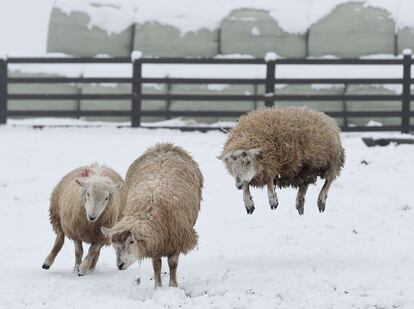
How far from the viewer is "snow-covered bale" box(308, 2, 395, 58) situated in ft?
60.4

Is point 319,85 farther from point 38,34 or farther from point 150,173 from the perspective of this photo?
point 38,34

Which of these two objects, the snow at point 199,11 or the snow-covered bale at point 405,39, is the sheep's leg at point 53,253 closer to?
the snow at point 199,11

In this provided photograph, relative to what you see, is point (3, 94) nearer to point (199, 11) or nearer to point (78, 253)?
point (199, 11)

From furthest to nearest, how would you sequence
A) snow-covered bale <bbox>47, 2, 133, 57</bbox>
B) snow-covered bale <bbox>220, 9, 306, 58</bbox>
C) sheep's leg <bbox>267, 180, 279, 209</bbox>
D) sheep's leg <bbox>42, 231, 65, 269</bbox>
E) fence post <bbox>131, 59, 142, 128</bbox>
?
1. snow-covered bale <bbox>47, 2, 133, 57</bbox>
2. snow-covered bale <bbox>220, 9, 306, 58</bbox>
3. fence post <bbox>131, 59, 142, 128</bbox>
4. sheep's leg <bbox>42, 231, 65, 269</bbox>
5. sheep's leg <bbox>267, 180, 279, 209</bbox>

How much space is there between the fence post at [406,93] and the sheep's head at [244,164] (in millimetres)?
8739

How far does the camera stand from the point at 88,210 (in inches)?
314

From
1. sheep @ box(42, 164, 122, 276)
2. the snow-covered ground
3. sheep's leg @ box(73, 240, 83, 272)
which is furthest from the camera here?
sheep's leg @ box(73, 240, 83, 272)

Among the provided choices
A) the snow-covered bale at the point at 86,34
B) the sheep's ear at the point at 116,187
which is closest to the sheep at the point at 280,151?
the sheep's ear at the point at 116,187

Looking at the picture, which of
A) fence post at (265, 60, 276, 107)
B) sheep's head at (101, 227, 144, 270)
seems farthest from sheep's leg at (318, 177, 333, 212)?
fence post at (265, 60, 276, 107)

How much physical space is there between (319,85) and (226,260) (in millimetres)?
9534

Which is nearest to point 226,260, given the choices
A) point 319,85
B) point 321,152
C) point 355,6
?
point 321,152

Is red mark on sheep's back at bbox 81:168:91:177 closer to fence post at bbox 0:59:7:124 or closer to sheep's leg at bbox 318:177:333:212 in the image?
sheep's leg at bbox 318:177:333:212

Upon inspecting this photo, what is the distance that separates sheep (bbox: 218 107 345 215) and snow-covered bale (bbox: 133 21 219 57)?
390 inches

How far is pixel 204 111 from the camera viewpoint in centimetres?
1664
